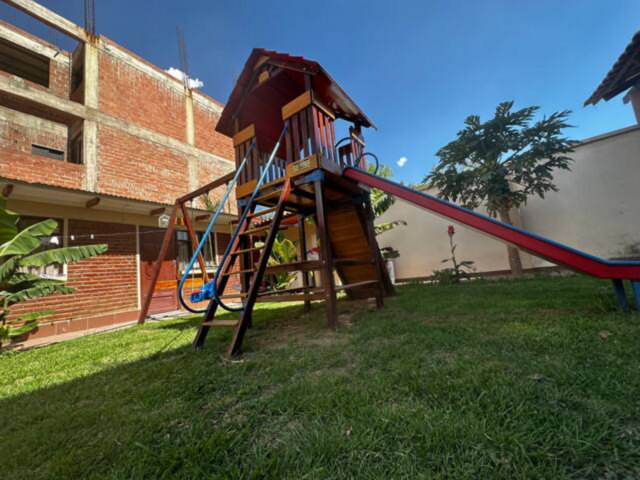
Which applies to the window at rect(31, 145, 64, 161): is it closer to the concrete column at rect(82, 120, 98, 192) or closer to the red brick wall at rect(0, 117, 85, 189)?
the red brick wall at rect(0, 117, 85, 189)

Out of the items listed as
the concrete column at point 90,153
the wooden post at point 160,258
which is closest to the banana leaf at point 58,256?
the wooden post at point 160,258

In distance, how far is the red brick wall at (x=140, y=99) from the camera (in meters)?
8.73

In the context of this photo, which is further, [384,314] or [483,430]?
[384,314]

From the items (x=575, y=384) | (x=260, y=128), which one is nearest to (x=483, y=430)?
(x=575, y=384)

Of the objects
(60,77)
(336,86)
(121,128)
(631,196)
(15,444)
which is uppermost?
(60,77)

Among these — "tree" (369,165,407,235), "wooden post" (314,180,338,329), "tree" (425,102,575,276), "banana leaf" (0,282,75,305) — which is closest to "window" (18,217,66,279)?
"banana leaf" (0,282,75,305)

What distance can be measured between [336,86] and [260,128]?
6.10 feet

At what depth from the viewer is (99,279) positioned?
6.81m

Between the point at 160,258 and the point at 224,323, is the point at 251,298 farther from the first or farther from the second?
the point at 160,258

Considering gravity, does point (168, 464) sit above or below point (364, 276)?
below

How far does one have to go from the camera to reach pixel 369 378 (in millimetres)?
1839

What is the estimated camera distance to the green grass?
3.53 feet

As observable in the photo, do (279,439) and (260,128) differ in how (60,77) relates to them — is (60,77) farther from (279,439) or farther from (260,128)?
(279,439)

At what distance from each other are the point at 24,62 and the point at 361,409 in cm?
1368
